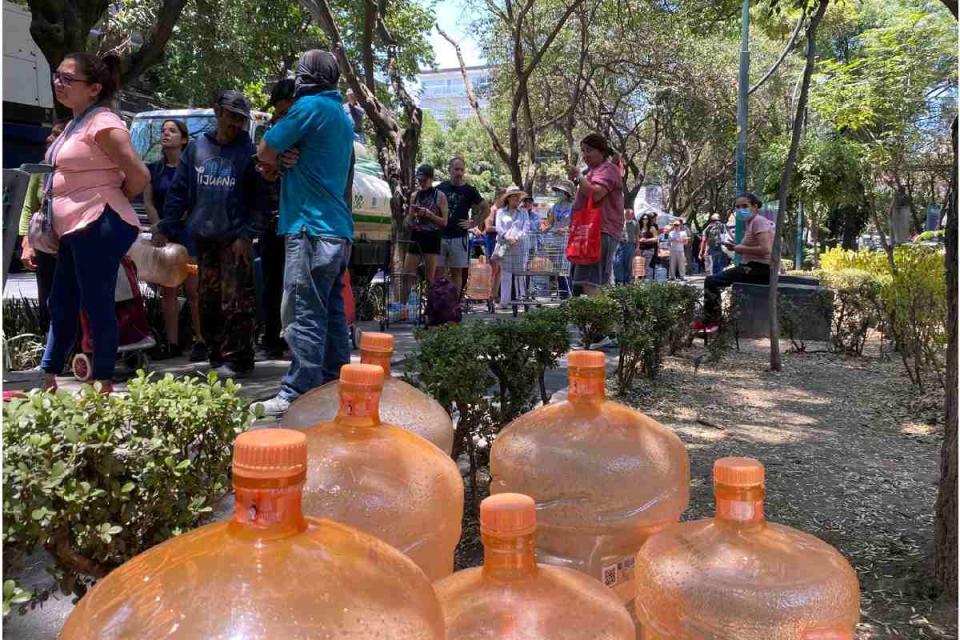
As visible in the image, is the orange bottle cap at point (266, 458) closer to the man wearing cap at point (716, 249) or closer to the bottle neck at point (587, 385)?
the bottle neck at point (587, 385)

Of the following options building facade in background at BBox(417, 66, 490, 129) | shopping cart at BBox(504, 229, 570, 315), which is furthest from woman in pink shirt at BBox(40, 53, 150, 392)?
building facade in background at BBox(417, 66, 490, 129)

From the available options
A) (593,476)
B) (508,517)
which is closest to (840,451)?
(593,476)

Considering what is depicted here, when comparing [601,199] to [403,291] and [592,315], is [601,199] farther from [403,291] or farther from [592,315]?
[403,291]

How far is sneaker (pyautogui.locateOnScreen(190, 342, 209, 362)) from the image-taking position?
6.66m

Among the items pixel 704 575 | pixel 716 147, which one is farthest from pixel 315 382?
pixel 716 147

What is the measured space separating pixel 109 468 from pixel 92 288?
2749 millimetres

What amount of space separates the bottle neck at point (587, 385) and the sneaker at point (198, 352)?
510 cm

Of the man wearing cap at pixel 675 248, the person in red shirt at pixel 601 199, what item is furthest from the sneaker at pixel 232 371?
the man wearing cap at pixel 675 248

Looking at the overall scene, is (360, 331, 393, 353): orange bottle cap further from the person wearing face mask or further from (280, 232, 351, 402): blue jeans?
the person wearing face mask

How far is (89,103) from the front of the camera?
13.8ft

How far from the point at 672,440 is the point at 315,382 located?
251 centimetres

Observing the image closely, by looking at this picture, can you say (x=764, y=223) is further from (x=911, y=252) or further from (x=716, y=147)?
(x=716, y=147)

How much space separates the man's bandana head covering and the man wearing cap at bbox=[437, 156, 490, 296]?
5.92m

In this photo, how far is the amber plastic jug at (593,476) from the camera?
82.8 inches
